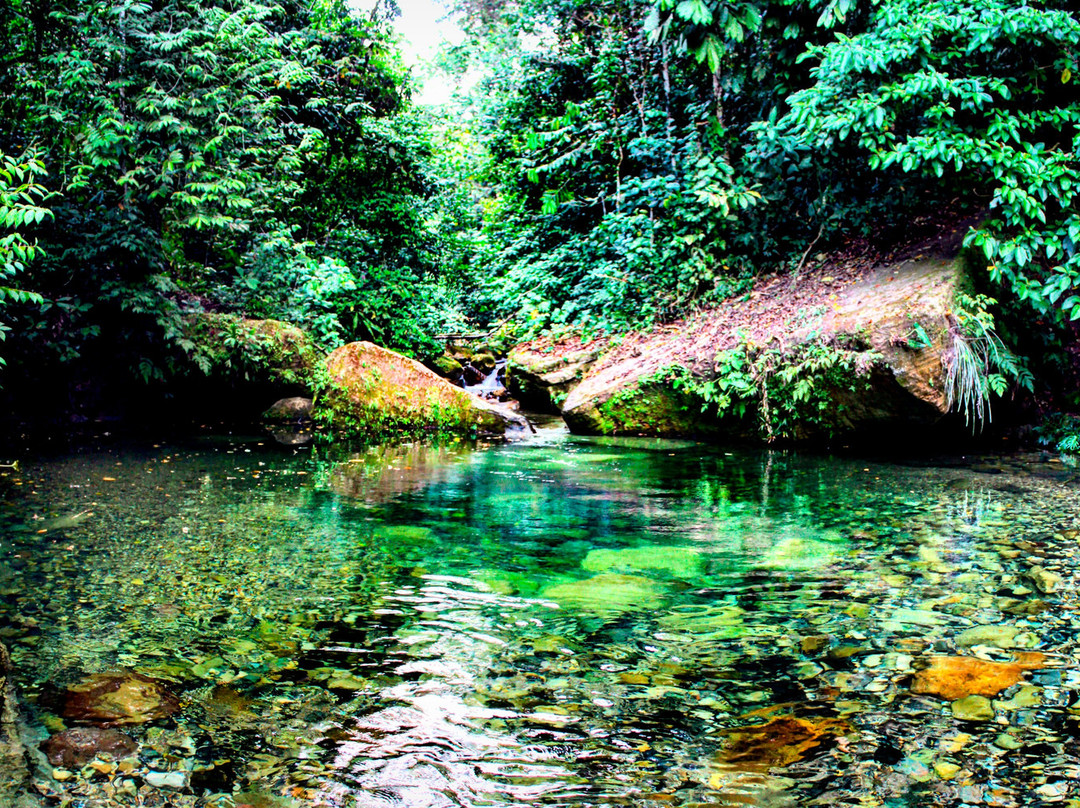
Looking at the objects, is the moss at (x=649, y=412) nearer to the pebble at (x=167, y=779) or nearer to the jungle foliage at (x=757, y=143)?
the jungle foliage at (x=757, y=143)

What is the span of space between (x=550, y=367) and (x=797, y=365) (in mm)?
4781

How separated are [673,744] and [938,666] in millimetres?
1192

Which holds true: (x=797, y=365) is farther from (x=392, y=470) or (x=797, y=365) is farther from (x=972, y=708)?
(x=972, y=708)

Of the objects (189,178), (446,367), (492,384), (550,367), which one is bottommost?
(492,384)

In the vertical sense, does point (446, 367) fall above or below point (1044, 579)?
above

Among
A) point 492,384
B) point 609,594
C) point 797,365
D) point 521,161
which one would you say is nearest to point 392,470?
point 609,594

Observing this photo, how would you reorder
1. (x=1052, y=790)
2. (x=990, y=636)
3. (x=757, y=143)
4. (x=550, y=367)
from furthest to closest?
(x=550, y=367), (x=757, y=143), (x=990, y=636), (x=1052, y=790)

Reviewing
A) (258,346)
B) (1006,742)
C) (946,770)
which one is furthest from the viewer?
(258,346)

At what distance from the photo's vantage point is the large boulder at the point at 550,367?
488 inches

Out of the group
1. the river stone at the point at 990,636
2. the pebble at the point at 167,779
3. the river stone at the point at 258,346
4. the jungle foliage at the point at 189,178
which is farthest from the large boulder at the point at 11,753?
the river stone at the point at 258,346

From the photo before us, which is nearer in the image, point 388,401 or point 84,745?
point 84,745

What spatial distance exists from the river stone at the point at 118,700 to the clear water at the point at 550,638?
0.07 meters

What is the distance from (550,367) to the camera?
12.6m

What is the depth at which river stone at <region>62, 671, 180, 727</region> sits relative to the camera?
7.82 feet
